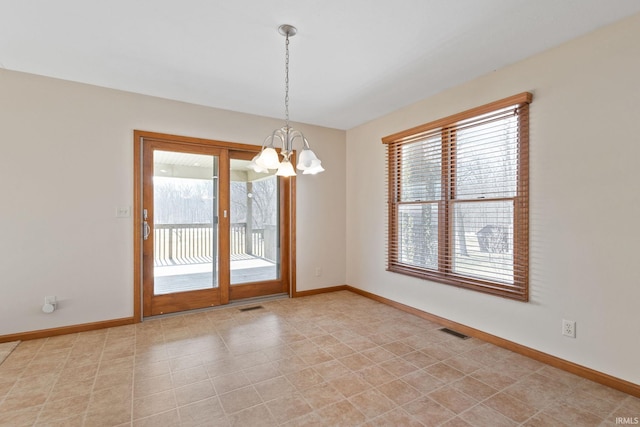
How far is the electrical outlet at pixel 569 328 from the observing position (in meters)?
2.31

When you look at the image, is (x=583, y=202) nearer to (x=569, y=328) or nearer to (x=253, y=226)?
(x=569, y=328)

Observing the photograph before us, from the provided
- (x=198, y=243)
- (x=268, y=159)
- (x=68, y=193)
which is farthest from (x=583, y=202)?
(x=68, y=193)

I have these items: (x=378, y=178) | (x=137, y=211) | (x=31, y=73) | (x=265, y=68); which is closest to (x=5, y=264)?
(x=137, y=211)

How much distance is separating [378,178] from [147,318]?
11.1 ft

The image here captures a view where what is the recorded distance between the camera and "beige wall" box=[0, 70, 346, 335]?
2875 mm

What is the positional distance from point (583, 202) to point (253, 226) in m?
3.54

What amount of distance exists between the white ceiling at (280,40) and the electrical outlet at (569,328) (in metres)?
2.20

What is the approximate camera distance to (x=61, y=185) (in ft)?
10.0

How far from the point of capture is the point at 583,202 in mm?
2281

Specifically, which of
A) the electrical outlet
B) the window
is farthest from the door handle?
the electrical outlet

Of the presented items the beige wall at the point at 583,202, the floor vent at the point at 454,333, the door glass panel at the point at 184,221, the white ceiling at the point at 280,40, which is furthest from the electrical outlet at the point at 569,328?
the door glass panel at the point at 184,221

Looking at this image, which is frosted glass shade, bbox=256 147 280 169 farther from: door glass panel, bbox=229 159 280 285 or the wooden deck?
the wooden deck

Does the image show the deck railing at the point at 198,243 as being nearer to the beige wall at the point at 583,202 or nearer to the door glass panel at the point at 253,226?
the door glass panel at the point at 253,226

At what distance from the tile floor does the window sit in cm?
71
